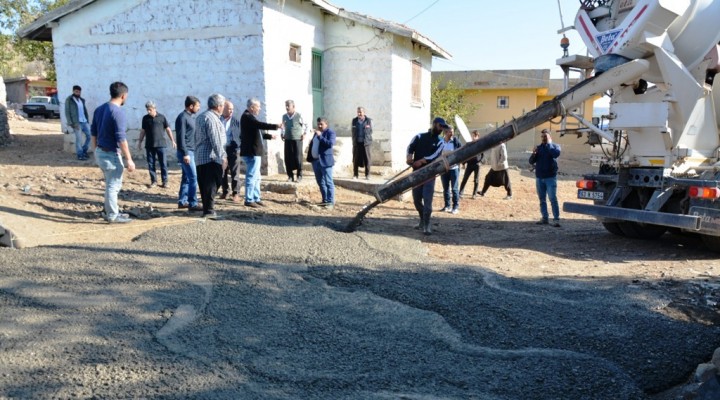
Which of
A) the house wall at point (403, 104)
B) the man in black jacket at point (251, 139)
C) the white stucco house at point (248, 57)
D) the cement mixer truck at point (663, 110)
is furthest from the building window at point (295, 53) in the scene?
the cement mixer truck at point (663, 110)

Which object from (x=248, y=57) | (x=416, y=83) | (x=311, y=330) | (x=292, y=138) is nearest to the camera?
(x=311, y=330)

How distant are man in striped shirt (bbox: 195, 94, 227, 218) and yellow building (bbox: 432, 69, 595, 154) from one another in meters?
23.3

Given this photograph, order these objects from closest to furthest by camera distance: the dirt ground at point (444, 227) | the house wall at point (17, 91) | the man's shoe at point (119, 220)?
the dirt ground at point (444, 227) < the man's shoe at point (119, 220) < the house wall at point (17, 91)

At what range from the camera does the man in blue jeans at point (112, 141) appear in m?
6.93

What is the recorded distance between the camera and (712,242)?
752 centimetres

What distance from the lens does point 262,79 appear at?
1205cm

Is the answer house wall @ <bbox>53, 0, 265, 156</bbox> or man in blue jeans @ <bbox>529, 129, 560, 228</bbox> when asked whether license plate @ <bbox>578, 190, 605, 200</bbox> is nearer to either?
man in blue jeans @ <bbox>529, 129, 560, 228</bbox>

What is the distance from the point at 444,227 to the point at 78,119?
29.2 ft

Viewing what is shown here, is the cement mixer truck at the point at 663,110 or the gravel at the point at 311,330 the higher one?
the cement mixer truck at the point at 663,110

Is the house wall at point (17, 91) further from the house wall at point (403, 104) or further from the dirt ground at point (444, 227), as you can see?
the house wall at point (403, 104)

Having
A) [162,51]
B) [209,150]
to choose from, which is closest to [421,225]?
[209,150]

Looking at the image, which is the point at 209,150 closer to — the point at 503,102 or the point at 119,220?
the point at 119,220

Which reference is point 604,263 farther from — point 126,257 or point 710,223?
point 126,257

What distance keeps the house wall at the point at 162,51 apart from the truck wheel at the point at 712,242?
349 inches
